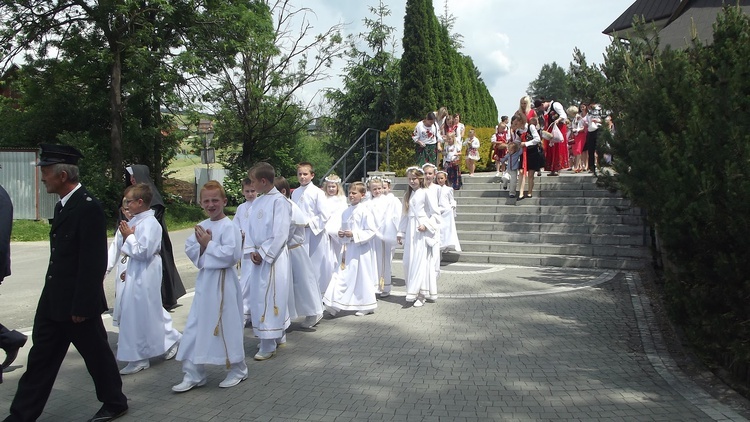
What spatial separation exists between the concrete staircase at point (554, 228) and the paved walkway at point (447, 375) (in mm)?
3290

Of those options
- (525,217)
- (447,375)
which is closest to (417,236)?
(447,375)

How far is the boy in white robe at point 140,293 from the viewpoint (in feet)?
18.6

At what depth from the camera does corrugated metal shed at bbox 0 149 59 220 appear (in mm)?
18172

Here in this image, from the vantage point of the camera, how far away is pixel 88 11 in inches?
755

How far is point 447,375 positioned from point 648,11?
36.8 m

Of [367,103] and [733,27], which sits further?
[367,103]

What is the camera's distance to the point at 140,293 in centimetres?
573

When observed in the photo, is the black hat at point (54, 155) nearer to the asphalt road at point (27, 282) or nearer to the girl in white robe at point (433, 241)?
the asphalt road at point (27, 282)

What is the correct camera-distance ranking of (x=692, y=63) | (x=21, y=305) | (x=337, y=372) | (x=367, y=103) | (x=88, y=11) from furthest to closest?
(x=367, y=103)
(x=88, y=11)
(x=21, y=305)
(x=692, y=63)
(x=337, y=372)

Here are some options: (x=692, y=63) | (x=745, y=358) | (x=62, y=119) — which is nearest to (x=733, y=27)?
(x=692, y=63)

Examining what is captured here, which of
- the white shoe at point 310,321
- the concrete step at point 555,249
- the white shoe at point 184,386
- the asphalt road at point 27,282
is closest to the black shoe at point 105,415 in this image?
the white shoe at point 184,386

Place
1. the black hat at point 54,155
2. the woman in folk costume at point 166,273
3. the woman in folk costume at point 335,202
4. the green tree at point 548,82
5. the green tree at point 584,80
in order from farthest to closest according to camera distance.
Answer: the green tree at point 548,82 < the green tree at point 584,80 < the woman in folk costume at point 335,202 < the woman in folk costume at point 166,273 < the black hat at point 54,155

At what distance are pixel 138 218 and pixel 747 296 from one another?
210 inches

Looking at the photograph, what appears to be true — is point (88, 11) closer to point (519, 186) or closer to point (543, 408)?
point (519, 186)
